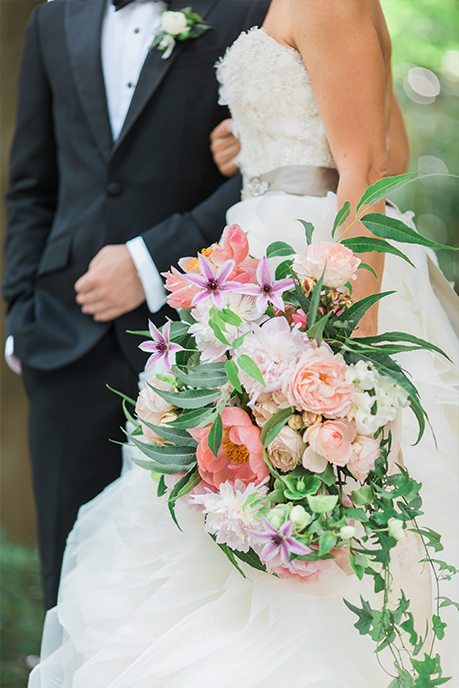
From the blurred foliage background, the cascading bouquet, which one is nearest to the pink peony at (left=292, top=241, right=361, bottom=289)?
the cascading bouquet

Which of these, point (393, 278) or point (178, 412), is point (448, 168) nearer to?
point (393, 278)

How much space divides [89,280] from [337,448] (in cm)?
84

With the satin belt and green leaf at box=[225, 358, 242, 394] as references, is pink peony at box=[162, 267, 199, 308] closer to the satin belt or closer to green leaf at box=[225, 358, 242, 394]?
green leaf at box=[225, 358, 242, 394]

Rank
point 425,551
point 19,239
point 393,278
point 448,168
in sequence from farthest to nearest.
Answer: point 448,168 → point 19,239 → point 393,278 → point 425,551

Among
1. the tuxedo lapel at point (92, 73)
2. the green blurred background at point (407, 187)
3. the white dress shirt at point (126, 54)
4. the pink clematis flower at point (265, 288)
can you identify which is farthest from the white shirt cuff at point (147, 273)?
the green blurred background at point (407, 187)

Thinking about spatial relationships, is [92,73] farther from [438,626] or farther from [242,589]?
[438,626]

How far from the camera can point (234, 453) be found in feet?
2.40

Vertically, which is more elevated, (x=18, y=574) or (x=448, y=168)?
(x=448, y=168)

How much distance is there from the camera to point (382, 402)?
0.66 metres

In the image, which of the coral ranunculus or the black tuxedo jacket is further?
the black tuxedo jacket

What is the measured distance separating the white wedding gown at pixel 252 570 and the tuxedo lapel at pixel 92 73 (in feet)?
0.97

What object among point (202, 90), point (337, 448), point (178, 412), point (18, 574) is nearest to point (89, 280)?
point (202, 90)

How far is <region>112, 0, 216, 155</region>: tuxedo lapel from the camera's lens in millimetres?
1250

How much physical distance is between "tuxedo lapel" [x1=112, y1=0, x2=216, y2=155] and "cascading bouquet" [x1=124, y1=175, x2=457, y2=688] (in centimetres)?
64
